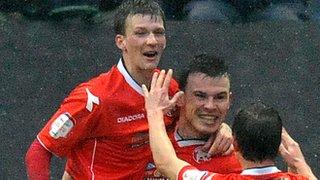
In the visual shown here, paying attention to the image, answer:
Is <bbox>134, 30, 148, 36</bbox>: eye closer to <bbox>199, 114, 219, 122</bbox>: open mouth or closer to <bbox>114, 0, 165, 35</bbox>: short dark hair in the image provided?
<bbox>114, 0, 165, 35</bbox>: short dark hair

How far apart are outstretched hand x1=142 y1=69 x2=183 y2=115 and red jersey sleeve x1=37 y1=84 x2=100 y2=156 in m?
0.23

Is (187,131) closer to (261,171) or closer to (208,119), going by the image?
(208,119)

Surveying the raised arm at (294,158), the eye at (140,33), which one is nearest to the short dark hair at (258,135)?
the raised arm at (294,158)

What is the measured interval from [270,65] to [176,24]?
1.39ft

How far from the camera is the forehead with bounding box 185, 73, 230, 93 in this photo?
12.3 feet

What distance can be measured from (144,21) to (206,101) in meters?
0.34

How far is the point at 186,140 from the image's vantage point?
382cm

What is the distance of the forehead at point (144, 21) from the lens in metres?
3.81

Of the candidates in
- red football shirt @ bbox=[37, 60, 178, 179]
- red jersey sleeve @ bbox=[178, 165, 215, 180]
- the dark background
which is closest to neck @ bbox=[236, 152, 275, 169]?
red jersey sleeve @ bbox=[178, 165, 215, 180]

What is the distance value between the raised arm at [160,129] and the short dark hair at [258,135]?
258 mm

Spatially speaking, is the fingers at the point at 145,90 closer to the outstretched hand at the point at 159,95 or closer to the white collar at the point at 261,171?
the outstretched hand at the point at 159,95

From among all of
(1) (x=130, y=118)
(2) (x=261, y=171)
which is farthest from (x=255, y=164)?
(1) (x=130, y=118)

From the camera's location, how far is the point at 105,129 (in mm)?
3785

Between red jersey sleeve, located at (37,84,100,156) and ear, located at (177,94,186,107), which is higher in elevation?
ear, located at (177,94,186,107)
